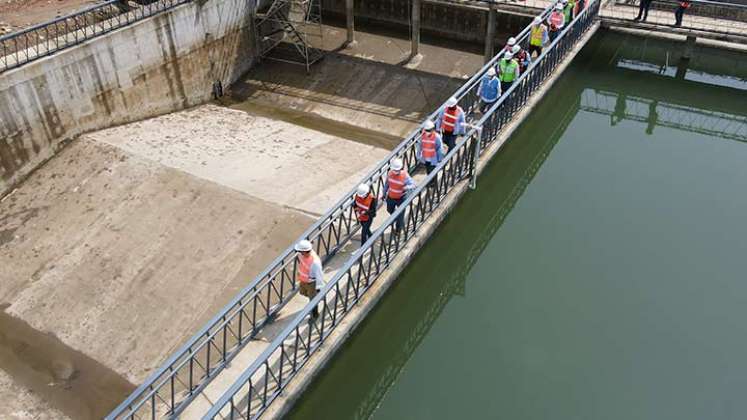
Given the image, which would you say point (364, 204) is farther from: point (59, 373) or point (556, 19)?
point (556, 19)

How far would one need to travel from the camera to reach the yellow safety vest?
46.5 ft

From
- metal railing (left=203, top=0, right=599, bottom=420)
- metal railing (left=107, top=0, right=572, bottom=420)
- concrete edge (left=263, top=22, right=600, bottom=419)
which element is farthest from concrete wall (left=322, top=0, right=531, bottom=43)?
metal railing (left=107, top=0, right=572, bottom=420)

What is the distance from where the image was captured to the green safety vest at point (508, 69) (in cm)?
1268

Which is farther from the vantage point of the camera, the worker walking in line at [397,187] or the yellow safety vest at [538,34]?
the yellow safety vest at [538,34]

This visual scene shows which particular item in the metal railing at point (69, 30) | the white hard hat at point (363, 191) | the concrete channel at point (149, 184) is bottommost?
the concrete channel at point (149, 184)

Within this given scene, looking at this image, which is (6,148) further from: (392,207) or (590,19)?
(590,19)

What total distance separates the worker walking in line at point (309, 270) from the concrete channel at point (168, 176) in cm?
79

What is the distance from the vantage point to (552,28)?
1530 cm

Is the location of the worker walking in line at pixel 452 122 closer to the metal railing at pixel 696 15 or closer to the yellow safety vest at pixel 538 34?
the yellow safety vest at pixel 538 34

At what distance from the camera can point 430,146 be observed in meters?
10.3

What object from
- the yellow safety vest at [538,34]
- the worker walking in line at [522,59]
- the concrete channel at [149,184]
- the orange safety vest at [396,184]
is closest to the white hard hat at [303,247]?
the orange safety vest at [396,184]

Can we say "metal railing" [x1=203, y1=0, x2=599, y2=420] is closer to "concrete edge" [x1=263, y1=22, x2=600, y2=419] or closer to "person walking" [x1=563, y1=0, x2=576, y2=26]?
"concrete edge" [x1=263, y1=22, x2=600, y2=419]

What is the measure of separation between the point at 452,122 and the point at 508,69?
2647mm

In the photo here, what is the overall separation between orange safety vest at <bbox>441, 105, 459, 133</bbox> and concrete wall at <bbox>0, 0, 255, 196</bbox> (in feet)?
30.5
